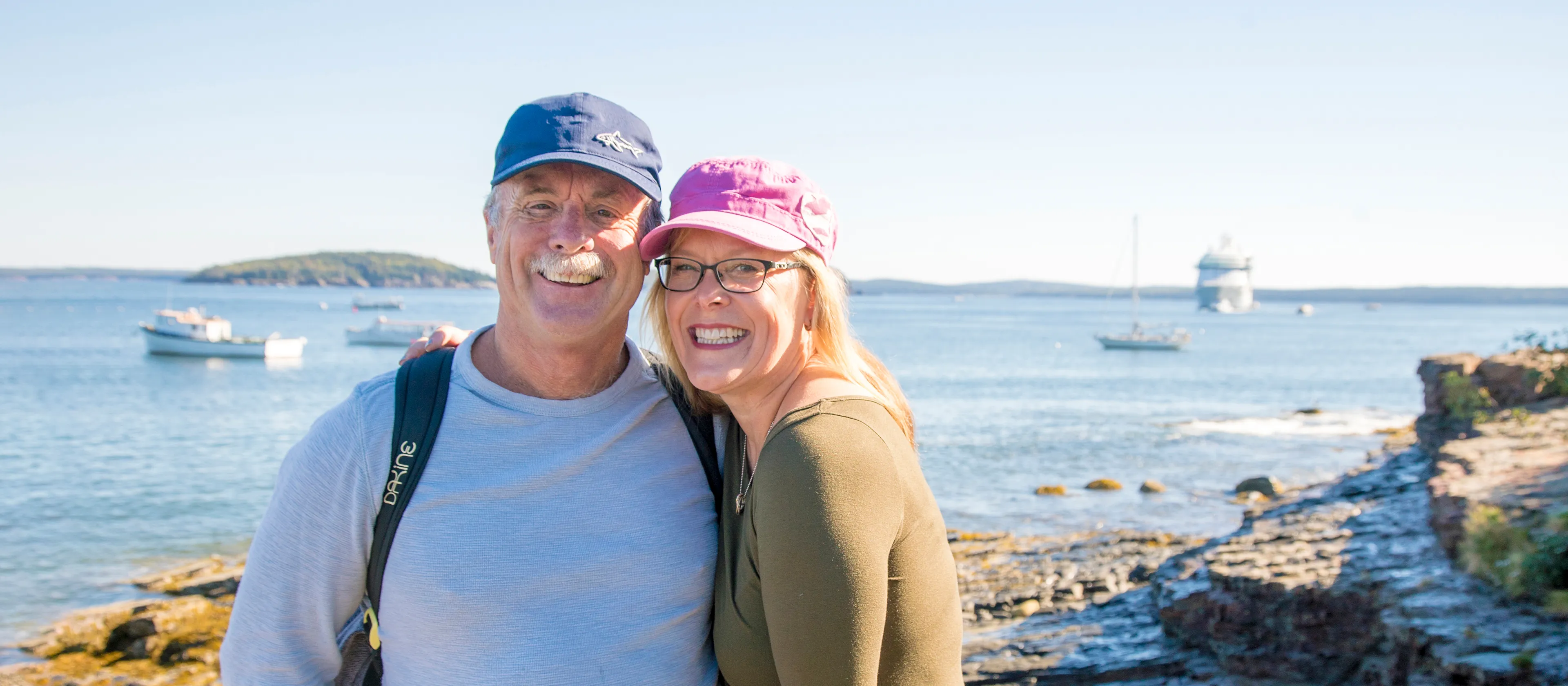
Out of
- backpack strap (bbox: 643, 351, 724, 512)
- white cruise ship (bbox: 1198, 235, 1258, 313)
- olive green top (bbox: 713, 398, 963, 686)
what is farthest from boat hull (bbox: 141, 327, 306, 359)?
white cruise ship (bbox: 1198, 235, 1258, 313)

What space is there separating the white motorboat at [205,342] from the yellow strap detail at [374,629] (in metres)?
53.9

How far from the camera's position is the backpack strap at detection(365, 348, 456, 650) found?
2.26 meters

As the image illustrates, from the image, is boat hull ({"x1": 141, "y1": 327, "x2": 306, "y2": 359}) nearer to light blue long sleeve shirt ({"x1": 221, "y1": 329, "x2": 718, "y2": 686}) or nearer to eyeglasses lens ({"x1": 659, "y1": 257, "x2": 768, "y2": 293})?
light blue long sleeve shirt ({"x1": 221, "y1": 329, "x2": 718, "y2": 686})

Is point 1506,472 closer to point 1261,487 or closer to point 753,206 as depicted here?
point 753,206

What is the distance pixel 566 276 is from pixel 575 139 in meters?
0.33

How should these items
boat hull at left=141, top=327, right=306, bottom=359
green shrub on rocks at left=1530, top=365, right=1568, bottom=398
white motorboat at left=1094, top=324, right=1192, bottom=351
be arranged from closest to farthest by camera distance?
green shrub on rocks at left=1530, top=365, right=1568, bottom=398
boat hull at left=141, top=327, right=306, bottom=359
white motorboat at left=1094, top=324, right=1192, bottom=351

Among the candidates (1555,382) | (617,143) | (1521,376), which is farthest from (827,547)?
(1521,376)

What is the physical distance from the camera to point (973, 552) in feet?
48.3

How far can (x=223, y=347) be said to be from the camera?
168 feet

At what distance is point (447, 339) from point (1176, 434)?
30.6 metres

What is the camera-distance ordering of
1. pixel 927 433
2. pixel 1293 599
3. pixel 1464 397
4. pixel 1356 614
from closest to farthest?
1. pixel 1356 614
2. pixel 1293 599
3. pixel 1464 397
4. pixel 927 433

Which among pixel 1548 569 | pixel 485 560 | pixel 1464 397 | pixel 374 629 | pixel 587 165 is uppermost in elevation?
pixel 587 165

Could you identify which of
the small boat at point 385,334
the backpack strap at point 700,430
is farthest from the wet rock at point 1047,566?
the small boat at point 385,334

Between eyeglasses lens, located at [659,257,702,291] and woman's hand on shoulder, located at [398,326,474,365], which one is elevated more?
eyeglasses lens, located at [659,257,702,291]
